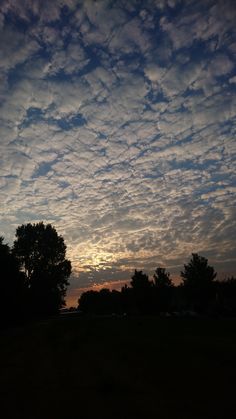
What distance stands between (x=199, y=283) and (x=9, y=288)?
2719 cm

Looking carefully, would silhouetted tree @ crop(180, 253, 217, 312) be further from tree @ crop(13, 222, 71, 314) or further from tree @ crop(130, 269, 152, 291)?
tree @ crop(13, 222, 71, 314)

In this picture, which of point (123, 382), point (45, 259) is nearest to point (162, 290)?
point (45, 259)

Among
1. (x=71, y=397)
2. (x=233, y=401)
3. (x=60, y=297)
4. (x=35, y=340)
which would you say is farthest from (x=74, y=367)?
(x=60, y=297)

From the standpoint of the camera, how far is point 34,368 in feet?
44.3

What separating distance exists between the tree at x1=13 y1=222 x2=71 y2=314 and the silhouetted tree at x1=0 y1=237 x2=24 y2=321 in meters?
14.6

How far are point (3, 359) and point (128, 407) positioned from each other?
35.6 ft

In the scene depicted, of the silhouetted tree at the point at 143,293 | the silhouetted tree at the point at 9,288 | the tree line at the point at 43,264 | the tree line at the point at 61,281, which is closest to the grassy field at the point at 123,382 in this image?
the silhouetted tree at the point at 9,288

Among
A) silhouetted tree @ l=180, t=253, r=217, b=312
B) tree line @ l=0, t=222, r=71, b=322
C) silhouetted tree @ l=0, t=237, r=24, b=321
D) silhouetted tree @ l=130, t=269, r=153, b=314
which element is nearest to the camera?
silhouetted tree @ l=0, t=237, r=24, b=321

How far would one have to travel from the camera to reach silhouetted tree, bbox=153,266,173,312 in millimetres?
53688

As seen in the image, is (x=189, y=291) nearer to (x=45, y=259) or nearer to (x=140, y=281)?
(x=140, y=281)

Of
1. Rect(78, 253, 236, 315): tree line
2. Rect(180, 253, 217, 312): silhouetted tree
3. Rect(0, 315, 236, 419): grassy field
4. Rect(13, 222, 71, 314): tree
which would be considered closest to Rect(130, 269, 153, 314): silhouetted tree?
Rect(78, 253, 236, 315): tree line

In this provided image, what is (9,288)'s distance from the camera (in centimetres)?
3191

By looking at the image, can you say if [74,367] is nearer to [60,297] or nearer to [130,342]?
[130,342]

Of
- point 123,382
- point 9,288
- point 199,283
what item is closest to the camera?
point 123,382
